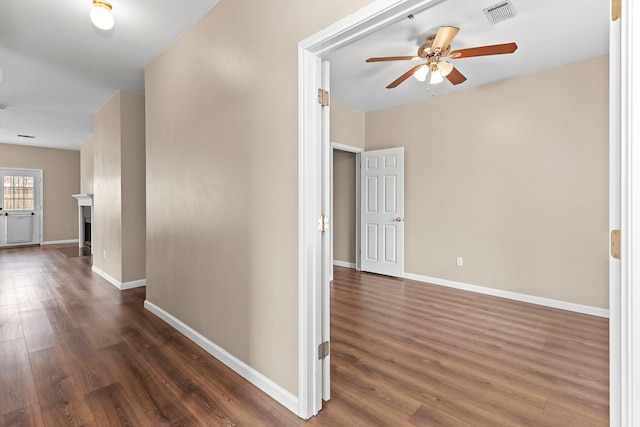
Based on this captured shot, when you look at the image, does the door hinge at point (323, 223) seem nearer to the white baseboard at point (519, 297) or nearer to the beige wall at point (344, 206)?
the white baseboard at point (519, 297)

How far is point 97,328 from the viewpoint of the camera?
2.97 metres

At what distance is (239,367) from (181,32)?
9.71 ft

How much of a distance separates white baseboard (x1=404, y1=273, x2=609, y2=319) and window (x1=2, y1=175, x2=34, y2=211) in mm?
10163

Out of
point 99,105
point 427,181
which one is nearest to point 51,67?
point 99,105

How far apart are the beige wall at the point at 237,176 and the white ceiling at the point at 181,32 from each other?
1.14ft

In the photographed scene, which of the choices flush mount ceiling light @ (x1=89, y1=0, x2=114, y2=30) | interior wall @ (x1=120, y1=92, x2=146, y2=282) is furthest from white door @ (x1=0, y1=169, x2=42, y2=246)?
flush mount ceiling light @ (x1=89, y1=0, x2=114, y2=30)

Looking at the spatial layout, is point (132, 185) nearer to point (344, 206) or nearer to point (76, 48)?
point (76, 48)

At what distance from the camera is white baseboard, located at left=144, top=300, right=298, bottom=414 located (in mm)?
1835

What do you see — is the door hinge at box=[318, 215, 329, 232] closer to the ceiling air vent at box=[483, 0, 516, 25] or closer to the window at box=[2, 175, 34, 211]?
the ceiling air vent at box=[483, 0, 516, 25]

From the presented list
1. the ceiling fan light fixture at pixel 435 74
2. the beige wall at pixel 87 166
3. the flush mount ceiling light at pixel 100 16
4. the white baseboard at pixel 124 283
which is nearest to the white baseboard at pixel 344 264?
the white baseboard at pixel 124 283

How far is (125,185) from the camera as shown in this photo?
14.1 ft

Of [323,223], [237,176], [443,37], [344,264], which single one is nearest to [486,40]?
[443,37]

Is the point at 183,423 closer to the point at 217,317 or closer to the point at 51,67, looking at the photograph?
the point at 217,317

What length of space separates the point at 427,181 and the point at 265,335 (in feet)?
11.6
